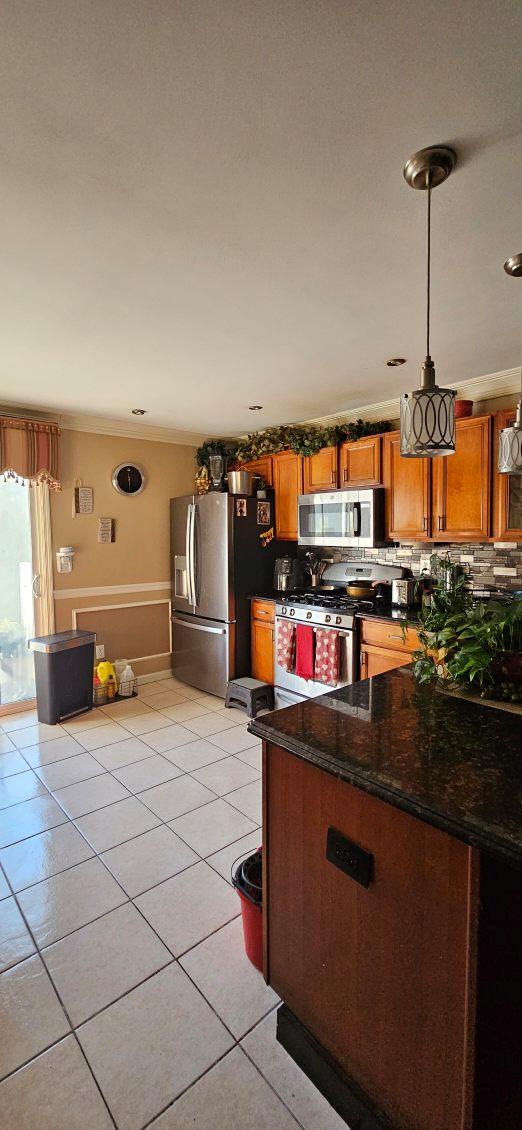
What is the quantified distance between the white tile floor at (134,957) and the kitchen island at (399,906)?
0.21 meters

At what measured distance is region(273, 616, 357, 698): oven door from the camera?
3.48 metres

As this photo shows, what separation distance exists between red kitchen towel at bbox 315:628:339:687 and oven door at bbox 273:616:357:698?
3cm

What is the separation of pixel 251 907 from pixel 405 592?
8.04ft

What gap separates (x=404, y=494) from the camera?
3.50 metres

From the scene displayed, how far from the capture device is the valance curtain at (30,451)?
3689 millimetres

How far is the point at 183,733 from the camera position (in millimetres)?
3570

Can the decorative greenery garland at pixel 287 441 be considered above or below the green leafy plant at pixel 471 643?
above

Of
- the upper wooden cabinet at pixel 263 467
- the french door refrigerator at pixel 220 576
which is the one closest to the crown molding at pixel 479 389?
the upper wooden cabinet at pixel 263 467

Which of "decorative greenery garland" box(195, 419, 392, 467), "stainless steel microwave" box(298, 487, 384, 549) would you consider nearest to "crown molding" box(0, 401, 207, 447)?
"decorative greenery garland" box(195, 419, 392, 467)

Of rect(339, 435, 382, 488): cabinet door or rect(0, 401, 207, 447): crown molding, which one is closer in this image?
rect(339, 435, 382, 488): cabinet door

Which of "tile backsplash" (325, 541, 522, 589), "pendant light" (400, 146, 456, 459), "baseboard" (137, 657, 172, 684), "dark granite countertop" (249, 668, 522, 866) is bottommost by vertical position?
"baseboard" (137, 657, 172, 684)

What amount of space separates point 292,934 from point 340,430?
3342mm

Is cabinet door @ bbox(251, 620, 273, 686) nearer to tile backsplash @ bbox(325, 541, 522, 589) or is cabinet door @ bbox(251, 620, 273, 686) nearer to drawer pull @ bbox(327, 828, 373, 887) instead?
tile backsplash @ bbox(325, 541, 522, 589)

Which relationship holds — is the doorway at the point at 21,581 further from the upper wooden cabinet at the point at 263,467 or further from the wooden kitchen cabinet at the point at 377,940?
the wooden kitchen cabinet at the point at 377,940
